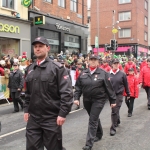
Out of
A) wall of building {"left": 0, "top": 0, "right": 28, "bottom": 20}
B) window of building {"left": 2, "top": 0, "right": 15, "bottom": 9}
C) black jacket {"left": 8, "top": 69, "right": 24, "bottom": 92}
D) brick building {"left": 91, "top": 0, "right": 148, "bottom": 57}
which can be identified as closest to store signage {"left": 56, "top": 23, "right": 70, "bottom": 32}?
wall of building {"left": 0, "top": 0, "right": 28, "bottom": 20}

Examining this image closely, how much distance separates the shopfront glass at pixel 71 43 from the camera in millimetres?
22875

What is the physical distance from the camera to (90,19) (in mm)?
46250

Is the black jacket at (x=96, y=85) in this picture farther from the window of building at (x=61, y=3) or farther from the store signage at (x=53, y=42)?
the window of building at (x=61, y=3)

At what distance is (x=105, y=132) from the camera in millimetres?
6242

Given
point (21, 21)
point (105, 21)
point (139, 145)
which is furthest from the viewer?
point (105, 21)

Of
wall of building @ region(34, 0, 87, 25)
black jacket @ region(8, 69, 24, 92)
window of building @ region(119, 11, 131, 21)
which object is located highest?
window of building @ region(119, 11, 131, 21)

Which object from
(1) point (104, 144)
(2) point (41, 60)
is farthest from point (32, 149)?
(1) point (104, 144)

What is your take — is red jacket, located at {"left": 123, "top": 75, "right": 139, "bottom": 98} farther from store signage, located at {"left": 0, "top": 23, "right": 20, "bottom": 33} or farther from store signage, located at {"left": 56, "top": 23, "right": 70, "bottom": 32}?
store signage, located at {"left": 56, "top": 23, "right": 70, "bottom": 32}

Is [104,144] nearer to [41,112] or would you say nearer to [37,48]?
[41,112]

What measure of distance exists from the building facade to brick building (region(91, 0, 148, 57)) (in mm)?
25348

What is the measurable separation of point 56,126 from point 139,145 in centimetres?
253

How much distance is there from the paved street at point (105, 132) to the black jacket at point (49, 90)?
1952mm

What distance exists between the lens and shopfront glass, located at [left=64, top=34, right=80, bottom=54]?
75.0 ft

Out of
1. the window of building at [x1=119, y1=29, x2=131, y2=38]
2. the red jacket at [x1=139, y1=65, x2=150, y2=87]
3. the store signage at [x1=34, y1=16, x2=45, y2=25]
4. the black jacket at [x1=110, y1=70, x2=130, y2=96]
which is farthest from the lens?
the window of building at [x1=119, y1=29, x2=131, y2=38]
